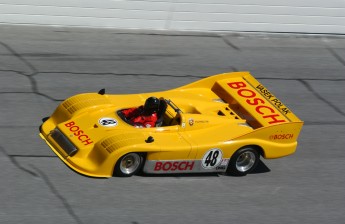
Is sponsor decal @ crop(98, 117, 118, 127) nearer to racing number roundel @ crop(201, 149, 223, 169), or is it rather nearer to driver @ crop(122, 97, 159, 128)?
driver @ crop(122, 97, 159, 128)

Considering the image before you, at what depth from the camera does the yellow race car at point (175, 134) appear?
10.9 meters

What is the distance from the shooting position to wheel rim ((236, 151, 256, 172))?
11632 millimetres

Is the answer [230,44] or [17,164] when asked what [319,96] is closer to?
[230,44]

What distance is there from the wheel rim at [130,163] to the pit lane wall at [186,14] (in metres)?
6.53

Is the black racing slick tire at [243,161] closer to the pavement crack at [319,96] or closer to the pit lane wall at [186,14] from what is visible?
the pavement crack at [319,96]

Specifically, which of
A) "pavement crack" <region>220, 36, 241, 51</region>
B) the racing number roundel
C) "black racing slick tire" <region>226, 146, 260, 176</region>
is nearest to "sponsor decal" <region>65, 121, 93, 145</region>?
the racing number roundel

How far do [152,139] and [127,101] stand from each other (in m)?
1.52

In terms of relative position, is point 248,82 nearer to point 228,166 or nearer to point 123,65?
point 228,166

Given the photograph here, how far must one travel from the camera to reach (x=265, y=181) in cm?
1165

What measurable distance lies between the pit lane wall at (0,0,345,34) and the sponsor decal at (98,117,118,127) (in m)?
5.69

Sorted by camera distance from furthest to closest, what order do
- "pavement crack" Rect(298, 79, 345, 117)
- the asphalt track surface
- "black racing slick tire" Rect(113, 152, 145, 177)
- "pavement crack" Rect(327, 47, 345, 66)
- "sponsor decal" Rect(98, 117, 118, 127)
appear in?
1. "pavement crack" Rect(327, 47, 345, 66)
2. "pavement crack" Rect(298, 79, 345, 117)
3. "sponsor decal" Rect(98, 117, 118, 127)
4. "black racing slick tire" Rect(113, 152, 145, 177)
5. the asphalt track surface

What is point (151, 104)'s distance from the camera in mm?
11492

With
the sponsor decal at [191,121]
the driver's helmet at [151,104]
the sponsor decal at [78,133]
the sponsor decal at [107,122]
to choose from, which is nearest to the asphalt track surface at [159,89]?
the sponsor decal at [78,133]

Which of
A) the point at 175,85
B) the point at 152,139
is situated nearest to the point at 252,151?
the point at 152,139
